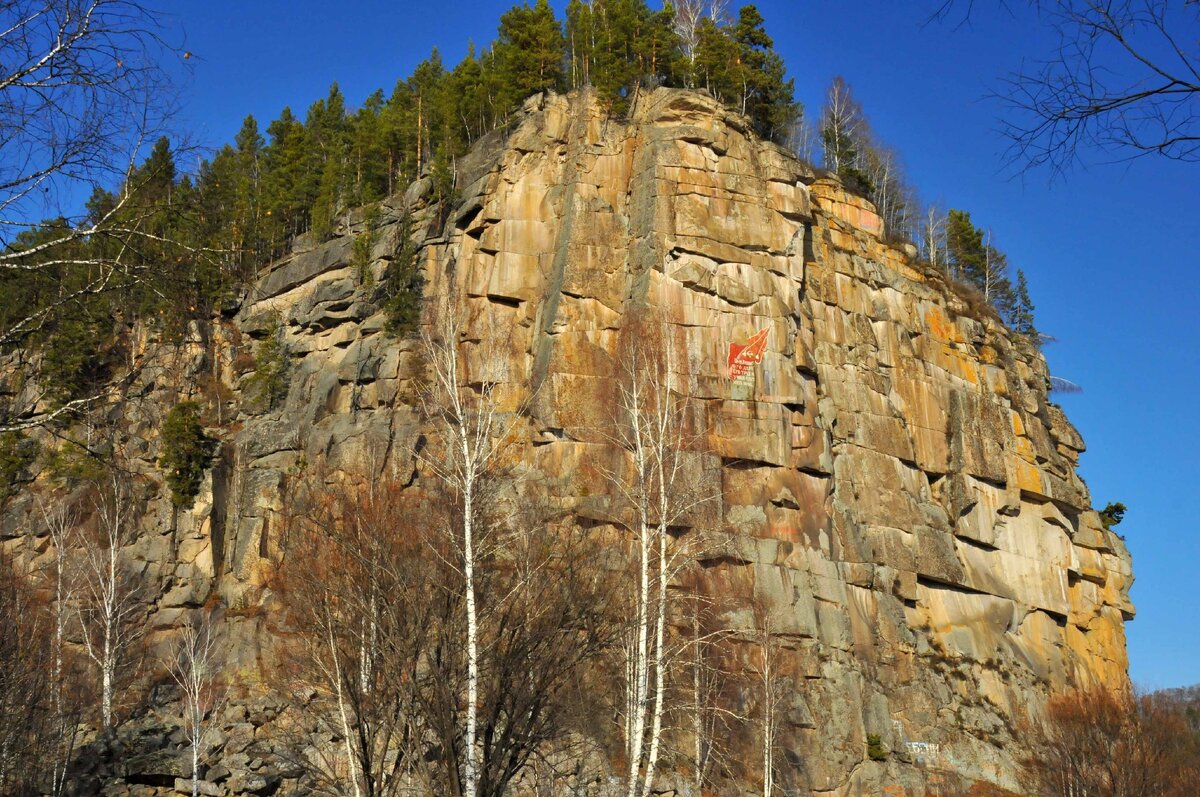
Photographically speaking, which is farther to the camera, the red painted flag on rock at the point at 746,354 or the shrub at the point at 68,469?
the shrub at the point at 68,469

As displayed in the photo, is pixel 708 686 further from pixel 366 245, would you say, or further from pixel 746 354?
pixel 366 245

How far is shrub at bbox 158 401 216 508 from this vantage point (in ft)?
153

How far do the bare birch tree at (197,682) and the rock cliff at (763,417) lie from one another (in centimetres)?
106

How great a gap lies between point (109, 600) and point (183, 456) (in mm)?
11037

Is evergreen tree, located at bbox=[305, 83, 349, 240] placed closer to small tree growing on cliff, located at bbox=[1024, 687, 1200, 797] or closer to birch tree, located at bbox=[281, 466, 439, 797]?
birch tree, located at bbox=[281, 466, 439, 797]

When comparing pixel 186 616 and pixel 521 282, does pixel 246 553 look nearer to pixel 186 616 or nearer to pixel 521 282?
pixel 186 616

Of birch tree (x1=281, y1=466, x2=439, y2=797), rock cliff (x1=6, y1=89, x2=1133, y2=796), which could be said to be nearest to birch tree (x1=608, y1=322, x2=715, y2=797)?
rock cliff (x1=6, y1=89, x2=1133, y2=796)

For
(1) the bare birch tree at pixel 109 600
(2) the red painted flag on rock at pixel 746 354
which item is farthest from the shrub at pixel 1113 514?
(1) the bare birch tree at pixel 109 600

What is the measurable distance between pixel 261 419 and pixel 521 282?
12.0 meters

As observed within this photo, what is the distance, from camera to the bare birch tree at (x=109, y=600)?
36.6 metres

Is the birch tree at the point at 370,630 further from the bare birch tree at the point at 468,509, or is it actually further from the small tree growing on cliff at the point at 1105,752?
the small tree growing on cliff at the point at 1105,752

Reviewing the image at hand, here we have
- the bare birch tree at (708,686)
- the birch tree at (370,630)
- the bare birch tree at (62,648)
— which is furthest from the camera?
the bare birch tree at (708,686)

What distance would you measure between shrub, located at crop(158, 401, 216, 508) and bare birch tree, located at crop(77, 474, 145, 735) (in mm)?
1989

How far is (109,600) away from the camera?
A: 36.9 meters
